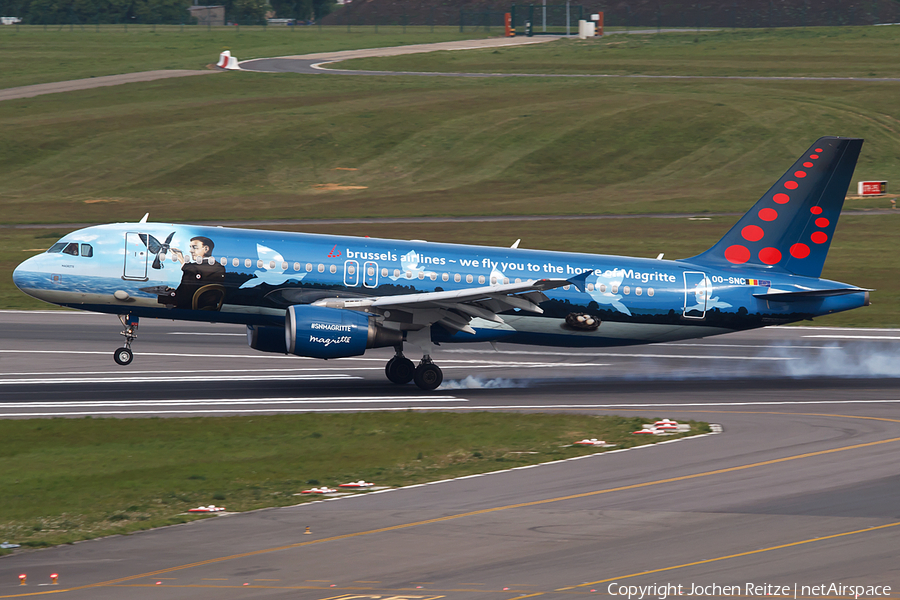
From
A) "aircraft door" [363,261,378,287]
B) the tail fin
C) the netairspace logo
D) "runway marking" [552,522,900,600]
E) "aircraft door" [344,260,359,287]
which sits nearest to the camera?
the netairspace logo

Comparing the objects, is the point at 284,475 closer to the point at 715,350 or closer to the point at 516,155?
the point at 715,350

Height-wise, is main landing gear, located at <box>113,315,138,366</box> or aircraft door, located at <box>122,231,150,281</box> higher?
aircraft door, located at <box>122,231,150,281</box>

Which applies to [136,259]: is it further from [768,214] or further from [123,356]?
[768,214]

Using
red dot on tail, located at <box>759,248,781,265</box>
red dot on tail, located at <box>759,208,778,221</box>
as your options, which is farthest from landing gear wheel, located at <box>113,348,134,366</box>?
red dot on tail, located at <box>759,208,778,221</box>

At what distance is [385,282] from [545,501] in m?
13.7

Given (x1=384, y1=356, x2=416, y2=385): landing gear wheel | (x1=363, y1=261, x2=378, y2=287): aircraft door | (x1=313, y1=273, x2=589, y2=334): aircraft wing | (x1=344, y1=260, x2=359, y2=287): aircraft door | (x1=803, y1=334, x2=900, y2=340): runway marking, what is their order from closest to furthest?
(x1=313, y1=273, x2=589, y2=334): aircraft wing, (x1=344, y1=260, x2=359, y2=287): aircraft door, (x1=363, y1=261, x2=378, y2=287): aircraft door, (x1=384, y1=356, x2=416, y2=385): landing gear wheel, (x1=803, y1=334, x2=900, y2=340): runway marking

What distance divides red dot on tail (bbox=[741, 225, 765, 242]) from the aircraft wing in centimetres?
658

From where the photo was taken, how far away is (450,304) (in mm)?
32781

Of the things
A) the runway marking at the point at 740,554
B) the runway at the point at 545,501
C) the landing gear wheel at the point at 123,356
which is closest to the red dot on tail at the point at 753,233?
the runway at the point at 545,501

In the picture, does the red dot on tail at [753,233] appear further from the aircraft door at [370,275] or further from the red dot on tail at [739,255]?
the aircraft door at [370,275]

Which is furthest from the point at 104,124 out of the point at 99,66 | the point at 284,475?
the point at 284,475

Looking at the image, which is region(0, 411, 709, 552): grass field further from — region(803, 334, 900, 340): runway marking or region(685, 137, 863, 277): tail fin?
region(803, 334, 900, 340): runway marking

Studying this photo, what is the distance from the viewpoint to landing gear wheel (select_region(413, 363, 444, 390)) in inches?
1351

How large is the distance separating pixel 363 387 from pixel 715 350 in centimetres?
1536
